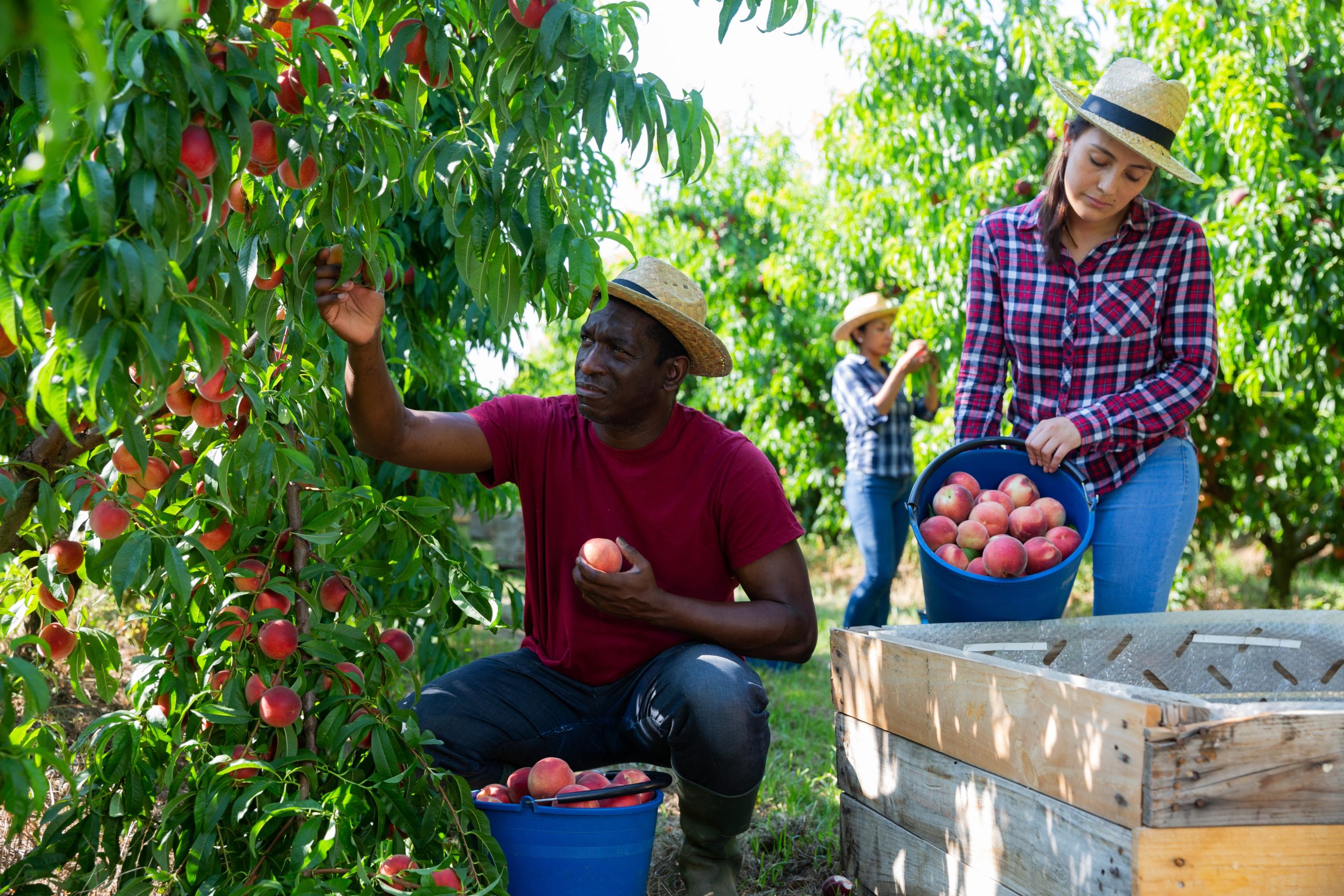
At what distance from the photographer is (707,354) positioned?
2.47 meters

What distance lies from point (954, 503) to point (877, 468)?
7.64 ft

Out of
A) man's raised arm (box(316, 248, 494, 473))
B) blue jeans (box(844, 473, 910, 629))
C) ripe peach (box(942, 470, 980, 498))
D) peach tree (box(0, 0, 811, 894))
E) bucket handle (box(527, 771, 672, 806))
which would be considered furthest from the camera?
blue jeans (box(844, 473, 910, 629))

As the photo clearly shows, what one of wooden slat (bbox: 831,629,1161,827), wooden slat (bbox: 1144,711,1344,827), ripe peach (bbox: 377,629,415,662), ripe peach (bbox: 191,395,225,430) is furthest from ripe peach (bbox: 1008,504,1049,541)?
ripe peach (bbox: 191,395,225,430)

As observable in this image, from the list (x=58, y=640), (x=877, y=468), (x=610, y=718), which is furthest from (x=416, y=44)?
(x=877, y=468)

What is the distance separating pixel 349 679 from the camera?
169 centimetres

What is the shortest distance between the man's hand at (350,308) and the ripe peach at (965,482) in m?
1.28

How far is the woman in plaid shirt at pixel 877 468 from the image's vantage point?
4.64 m

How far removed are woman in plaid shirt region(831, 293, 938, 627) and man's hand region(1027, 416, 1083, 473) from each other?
2200 mm

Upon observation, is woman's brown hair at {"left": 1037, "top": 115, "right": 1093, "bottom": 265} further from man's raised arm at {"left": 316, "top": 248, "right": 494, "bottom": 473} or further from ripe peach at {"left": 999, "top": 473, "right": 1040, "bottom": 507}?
man's raised arm at {"left": 316, "top": 248, "right": 494, "bottom": 473}

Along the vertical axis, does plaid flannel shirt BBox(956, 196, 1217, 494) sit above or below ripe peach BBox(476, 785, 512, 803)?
above

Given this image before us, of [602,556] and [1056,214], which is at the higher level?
[1056,214]

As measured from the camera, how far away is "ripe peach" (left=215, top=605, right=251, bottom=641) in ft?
5.25

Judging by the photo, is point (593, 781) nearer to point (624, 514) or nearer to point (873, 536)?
point (624, 514)

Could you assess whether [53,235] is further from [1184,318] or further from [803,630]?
[1184,318]
